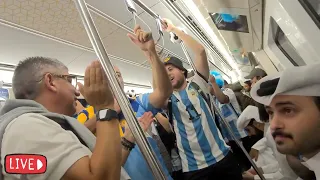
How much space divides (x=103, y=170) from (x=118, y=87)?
31 centimetres

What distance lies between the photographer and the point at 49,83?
107 centimetres

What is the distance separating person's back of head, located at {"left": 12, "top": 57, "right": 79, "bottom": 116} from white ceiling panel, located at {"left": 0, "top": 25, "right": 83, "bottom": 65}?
1412 millimetres

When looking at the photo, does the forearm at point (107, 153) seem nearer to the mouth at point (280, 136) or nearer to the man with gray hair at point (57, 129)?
the man with gray hair at point (57, 129)

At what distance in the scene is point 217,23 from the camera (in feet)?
10.3

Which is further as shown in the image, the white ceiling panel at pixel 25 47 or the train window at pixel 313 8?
the white ceiling panel at pixel 25 47

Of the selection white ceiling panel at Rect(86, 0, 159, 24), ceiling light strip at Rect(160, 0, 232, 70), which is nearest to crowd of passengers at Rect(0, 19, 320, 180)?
ceiling light strip at Rect(160, 0, 232, 70)

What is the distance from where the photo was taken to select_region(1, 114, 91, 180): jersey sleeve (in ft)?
2.32

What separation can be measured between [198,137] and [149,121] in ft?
1.39

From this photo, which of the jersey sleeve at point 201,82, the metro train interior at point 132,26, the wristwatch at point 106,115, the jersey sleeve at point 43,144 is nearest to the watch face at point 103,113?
the wristwatch at point 106,115

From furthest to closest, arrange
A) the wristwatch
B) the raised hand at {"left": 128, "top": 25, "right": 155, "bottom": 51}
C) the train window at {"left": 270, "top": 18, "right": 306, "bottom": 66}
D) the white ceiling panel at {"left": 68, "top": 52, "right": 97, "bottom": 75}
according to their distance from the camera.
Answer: the white ceiling panel at {"left": 68, "top": 52, "right": 97, "bottom": 75}
the train window at {"left": 270, "top": 18, "right": 306, "bottom": 66}
the raised hand at {"left": 128, "top": 25, "right": 155, "bottom": 51}
the wristwatch

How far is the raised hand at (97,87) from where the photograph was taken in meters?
0.91

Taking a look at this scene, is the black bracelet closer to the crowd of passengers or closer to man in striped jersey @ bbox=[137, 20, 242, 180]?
the crowd of passengers

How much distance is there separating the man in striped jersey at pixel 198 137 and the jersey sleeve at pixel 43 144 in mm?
876

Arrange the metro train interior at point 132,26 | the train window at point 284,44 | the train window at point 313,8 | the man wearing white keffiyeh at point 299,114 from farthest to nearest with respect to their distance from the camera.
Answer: the train window at point 284,44, the metro train interior at point 132,26, the train window at point 313,8, the man wearing white keffiyeh at point 299,114
